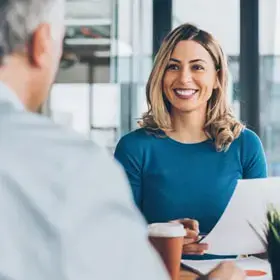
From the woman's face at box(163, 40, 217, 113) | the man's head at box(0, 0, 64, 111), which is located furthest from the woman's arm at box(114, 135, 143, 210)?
the man's head at box(0, 0, 64, 111)

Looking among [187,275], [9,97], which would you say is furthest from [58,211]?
[187,275]

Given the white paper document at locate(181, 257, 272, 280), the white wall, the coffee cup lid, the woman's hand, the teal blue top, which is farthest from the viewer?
the white wall

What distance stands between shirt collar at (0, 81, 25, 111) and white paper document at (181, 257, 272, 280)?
0.66 meters

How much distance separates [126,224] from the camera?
486 mm

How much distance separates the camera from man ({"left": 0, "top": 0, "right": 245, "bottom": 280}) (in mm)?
466

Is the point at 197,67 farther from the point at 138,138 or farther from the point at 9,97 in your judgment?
the point at 9,97

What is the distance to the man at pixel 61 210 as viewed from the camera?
1.53ft

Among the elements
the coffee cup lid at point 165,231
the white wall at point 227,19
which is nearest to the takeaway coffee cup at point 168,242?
the coffee cup lid at point 165,231

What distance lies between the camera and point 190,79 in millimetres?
1402

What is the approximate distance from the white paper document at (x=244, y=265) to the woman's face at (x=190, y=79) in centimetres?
41

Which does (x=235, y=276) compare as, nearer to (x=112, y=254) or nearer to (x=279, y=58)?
(x=112, y=254)

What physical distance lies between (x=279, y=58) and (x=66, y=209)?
1.51 m

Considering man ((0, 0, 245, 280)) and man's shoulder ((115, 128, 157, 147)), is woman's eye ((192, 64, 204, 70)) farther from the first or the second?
man ((0, 0, 245, 280))

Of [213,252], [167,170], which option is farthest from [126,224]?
[167,170]
